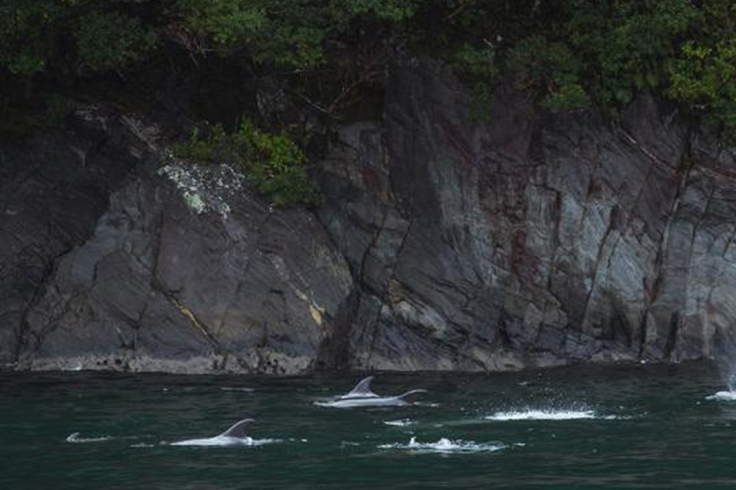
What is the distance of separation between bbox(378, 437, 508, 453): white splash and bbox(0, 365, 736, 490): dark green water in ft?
0.08

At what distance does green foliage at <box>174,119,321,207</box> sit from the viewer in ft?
86.8

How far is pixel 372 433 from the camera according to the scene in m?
17.5

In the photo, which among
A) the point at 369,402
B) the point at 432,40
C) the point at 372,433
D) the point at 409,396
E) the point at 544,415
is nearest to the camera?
the point at 372,433

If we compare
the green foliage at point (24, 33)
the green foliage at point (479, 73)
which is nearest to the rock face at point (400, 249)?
the green foliage at point (479, 73)

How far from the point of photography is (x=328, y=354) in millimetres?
25484

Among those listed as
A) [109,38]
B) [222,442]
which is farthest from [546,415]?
[109,38]

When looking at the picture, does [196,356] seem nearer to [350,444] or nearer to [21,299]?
[21,299]

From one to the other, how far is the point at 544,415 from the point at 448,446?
3.27 metres

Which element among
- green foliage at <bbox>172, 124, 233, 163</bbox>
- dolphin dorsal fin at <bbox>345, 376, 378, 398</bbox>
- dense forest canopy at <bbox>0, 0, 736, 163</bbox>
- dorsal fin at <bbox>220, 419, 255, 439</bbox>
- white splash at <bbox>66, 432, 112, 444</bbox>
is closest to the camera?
dorsal fin at <bbox>220, 419, 255, 439</bbox>

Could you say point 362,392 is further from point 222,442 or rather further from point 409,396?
point 222,442

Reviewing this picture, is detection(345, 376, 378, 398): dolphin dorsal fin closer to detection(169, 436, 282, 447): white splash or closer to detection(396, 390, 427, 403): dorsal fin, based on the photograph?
detection(396, 390, 427, 403): dorsal fin

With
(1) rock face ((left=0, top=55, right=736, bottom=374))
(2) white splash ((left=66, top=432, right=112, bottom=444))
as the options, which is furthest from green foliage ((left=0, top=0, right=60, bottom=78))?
(2) white splash ((left=66, top=432, right=112, bottom=444))

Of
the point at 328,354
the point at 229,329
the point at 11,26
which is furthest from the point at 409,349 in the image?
the point at 11,26

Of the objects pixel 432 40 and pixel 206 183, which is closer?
pixel 206 183
